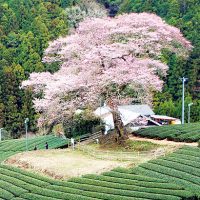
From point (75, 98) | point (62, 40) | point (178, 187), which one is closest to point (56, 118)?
point (75, 98)

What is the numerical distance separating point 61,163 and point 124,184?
298 inches

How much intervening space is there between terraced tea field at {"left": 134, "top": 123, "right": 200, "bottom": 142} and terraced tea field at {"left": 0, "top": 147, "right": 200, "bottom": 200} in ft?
22.6

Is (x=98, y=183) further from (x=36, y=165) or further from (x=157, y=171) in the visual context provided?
(x=36, y=165)

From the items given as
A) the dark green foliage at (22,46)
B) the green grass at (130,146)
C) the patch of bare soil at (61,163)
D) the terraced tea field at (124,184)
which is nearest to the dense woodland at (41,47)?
the dark green foliage at (22,46)

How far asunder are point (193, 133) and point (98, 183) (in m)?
14.6

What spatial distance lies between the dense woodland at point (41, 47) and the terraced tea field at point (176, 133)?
91.5 ft

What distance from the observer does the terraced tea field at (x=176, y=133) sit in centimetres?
4322

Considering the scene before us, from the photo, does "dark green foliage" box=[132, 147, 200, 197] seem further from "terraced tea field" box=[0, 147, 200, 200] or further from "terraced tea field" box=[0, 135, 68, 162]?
"terraced tea field" box=[0, 135, 68, 162]

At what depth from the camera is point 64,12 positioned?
98.4 m

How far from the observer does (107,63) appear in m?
42.1

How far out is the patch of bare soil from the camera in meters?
35.4

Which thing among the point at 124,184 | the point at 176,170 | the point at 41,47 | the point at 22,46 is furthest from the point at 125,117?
the point at 22,46

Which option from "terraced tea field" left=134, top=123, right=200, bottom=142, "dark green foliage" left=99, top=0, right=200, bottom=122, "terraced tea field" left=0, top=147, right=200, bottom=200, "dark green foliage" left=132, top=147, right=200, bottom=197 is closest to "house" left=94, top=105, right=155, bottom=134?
"terraced tea field" left=134, top=123, right=200, bottom=142

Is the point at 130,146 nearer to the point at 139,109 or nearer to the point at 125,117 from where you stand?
the point at 125,117
